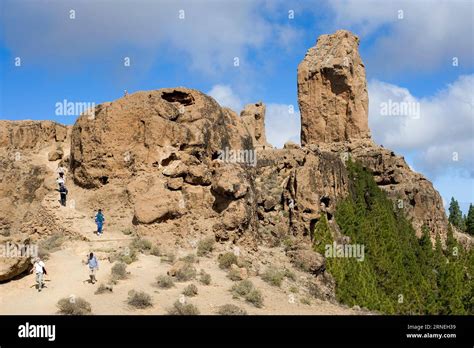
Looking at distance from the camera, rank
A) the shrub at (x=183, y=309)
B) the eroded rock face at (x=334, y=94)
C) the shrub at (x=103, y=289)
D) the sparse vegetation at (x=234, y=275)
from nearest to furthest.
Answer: the shrub at (x=183, y=309) < the shrub at (x=103, y=289) < the sparse vegetation at (x=234, y=275) < the eroded rock face at (x=334, y=94)

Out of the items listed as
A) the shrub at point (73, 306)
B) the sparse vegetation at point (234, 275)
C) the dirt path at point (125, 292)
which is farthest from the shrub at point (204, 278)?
the shrub at point (73, 306)

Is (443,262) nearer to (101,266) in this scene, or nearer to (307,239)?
(307,239)

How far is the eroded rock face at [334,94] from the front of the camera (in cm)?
4962

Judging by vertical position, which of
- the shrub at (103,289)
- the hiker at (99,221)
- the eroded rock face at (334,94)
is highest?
the eroded rock face at (334,94)

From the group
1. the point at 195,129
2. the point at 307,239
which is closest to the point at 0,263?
the point at 195,129

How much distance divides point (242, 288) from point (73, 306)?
17.9ft

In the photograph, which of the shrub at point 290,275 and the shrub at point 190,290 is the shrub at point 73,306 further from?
the shrub at point 290,275

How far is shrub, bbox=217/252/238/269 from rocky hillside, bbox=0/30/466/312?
3.63ft

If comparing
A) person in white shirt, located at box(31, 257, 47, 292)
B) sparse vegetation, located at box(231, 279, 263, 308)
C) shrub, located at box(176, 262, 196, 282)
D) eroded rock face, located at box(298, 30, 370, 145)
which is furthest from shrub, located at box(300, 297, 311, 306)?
eroded rock face, located at box(298, 30, 370, 145)

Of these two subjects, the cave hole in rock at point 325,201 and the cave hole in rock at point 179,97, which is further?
the cave hole in rock at point 325,201

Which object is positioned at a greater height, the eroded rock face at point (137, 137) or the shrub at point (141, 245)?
the eroded rock face at point (137, 137)

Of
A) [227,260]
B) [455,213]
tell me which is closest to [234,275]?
[227,260]

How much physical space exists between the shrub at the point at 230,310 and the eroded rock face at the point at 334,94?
37.2 metres
